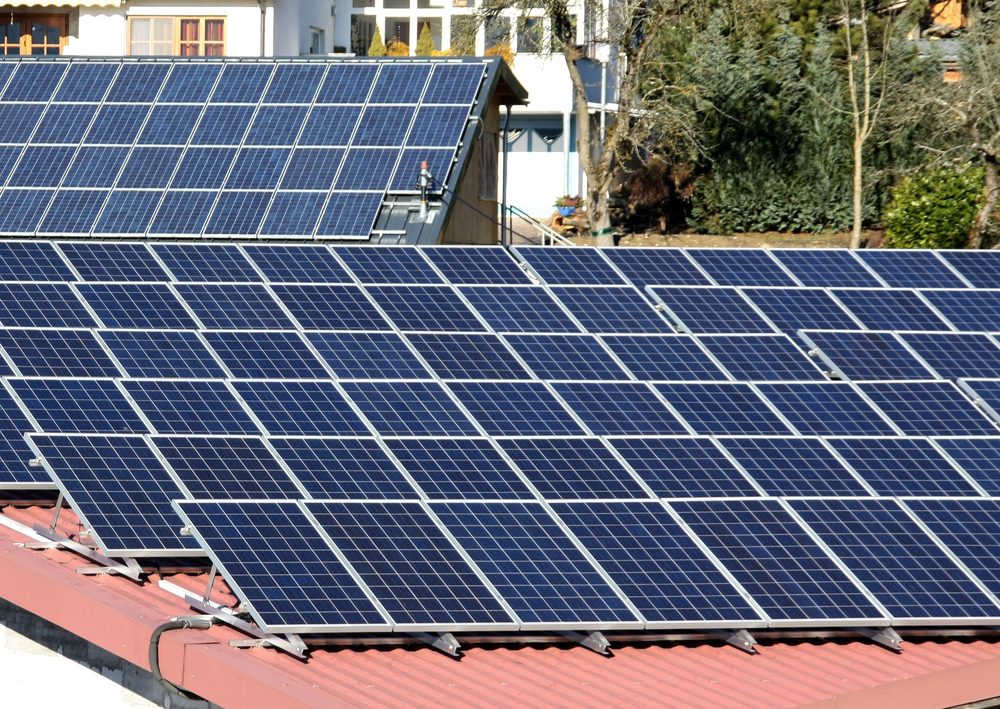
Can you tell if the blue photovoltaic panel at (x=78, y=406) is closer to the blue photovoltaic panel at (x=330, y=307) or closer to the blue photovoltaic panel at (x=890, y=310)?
the blue photovoltaic panel at (x=330, y=307)

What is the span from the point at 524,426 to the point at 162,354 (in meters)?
3.85

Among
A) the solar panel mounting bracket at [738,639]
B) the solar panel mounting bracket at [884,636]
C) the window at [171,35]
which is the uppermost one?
the window at [171,35]

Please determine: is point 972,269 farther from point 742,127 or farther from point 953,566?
point 742,127

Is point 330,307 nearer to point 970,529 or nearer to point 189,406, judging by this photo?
point 189,406

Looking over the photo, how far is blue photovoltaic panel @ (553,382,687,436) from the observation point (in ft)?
41.9

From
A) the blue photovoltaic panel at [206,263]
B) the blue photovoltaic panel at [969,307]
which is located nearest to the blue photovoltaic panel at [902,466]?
the blue photovoltaic panel at [969,307]

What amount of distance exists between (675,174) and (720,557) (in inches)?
1449

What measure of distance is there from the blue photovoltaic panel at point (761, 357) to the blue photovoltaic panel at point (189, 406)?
5.10 metres

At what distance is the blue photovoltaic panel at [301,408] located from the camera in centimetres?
1245

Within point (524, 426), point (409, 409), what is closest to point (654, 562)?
point (524, 426)

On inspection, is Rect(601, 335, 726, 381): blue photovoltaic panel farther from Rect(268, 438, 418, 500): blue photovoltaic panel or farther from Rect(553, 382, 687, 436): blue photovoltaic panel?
Rect(268, 438, 418, 500): blue photovoltaic panel

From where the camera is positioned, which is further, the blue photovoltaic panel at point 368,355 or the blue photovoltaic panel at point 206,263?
the blue photovoltaic panel at point 206,263

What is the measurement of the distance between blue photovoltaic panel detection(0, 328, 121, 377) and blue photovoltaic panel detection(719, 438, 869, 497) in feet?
20.4

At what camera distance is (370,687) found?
912 centimetres
